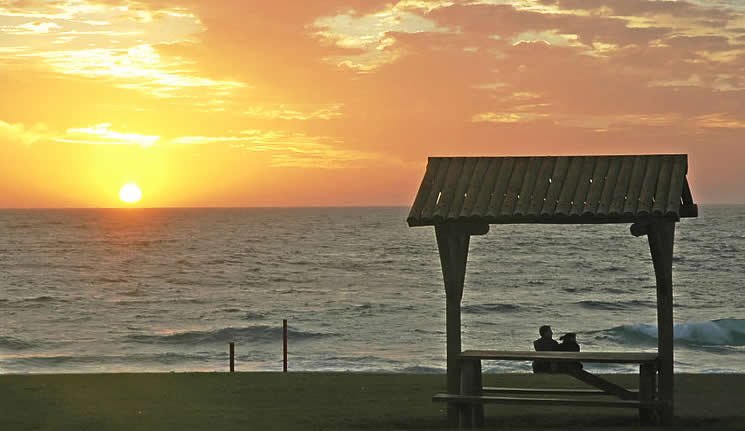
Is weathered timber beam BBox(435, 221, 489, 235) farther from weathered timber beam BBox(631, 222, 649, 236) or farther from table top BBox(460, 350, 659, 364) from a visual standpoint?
weathered timber beam BBox(631, 222, 649, 236)

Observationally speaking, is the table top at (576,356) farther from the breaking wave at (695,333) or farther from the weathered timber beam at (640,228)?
the breaking wave at (695,333)

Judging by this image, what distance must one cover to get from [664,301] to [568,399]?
1.95 meters

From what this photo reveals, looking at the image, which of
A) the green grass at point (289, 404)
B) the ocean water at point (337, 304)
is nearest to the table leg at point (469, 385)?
the green grass at point (289, 404)

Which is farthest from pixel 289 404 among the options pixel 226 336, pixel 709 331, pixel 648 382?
pixel 709 331

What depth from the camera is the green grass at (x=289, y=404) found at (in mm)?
16016

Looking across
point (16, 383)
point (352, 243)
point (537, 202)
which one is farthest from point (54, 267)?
point (537, 202)

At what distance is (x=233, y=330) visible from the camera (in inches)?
2030

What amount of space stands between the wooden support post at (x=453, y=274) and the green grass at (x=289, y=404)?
1030mm

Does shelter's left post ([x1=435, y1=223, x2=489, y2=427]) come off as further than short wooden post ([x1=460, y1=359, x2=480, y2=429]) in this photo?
No

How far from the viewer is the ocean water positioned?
43.0 meters

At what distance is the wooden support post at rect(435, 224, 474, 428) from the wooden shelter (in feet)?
0.05

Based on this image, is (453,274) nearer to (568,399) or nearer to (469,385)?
(469,385)

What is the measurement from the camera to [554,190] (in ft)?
49.2

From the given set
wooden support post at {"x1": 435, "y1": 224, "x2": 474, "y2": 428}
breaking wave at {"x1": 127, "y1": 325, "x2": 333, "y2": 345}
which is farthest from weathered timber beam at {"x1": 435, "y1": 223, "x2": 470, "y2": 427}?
breaking wave at {"x1": 127, "y1": 325, "x2": 333, "y2": 345}
